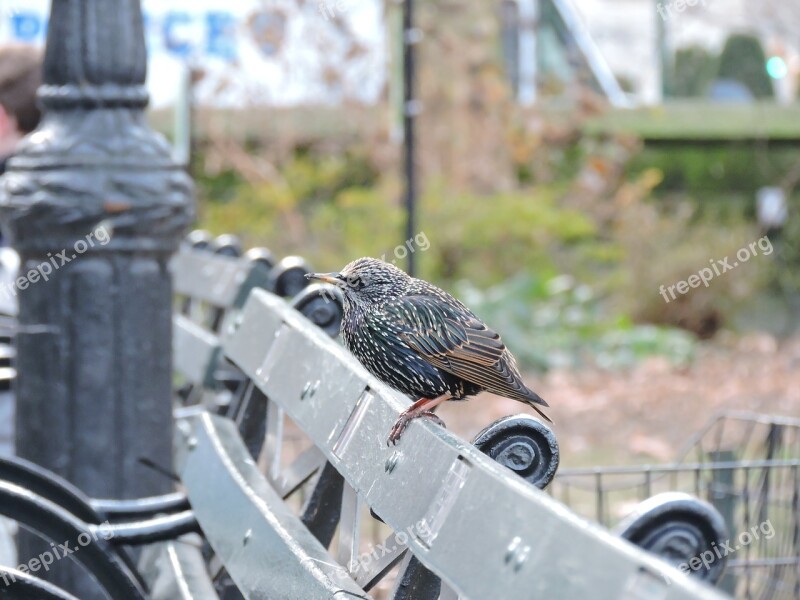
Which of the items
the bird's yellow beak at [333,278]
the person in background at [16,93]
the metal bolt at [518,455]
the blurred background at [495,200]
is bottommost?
the blurred background at [495,200]

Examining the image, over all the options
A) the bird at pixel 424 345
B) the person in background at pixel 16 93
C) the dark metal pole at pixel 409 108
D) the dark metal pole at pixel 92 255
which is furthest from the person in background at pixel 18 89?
the bird at pixel 424 345

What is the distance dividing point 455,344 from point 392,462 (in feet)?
1.61

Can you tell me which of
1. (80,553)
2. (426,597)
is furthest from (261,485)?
(426,597)

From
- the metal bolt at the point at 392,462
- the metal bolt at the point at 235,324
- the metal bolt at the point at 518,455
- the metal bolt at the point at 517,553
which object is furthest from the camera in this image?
the metal bolt at the point at 235,324

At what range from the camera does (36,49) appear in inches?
226

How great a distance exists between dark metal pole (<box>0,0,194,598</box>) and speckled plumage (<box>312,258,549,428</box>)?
57.7 inches

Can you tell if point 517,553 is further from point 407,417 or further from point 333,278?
point 333,278

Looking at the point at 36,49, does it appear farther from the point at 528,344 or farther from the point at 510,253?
the point at 510,253

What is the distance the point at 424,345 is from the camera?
8.34ft

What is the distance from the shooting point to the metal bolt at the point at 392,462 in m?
2.08

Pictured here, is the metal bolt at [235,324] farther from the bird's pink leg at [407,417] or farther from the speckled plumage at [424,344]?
the bird's pink leg at [407,417]

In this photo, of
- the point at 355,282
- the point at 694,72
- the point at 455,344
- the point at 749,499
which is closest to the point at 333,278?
the point at 355,282

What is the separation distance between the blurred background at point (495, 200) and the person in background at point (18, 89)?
103 inches

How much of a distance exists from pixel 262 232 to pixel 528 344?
3.25 m
